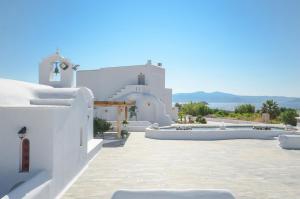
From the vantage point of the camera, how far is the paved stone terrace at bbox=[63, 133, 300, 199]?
10.7 metres

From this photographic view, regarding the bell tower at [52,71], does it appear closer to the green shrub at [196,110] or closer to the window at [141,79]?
the window at [141,79]

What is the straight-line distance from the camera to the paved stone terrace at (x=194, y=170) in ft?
35.1

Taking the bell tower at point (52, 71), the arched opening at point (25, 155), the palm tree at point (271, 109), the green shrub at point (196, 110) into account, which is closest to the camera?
the arched opening at point (25, 155)

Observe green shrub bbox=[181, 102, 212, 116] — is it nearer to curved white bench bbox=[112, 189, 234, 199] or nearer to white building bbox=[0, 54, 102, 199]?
white building bbox=[0, 54, 102, 199]

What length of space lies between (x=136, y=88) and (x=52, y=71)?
2102 cm

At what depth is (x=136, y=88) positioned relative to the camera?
37562mm

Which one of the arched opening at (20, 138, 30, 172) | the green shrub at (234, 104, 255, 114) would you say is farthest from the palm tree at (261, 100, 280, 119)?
the arched opening at (20, 138, 30, 172)

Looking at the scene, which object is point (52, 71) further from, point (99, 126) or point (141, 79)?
point (141, 79)

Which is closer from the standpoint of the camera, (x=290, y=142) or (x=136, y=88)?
(x=290, y=142)

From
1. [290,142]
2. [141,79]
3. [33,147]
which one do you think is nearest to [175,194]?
[33,147]

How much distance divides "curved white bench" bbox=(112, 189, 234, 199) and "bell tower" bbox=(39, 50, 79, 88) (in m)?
11.3

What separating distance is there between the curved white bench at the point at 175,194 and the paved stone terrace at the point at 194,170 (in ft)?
11.4

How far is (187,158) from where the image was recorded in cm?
1623

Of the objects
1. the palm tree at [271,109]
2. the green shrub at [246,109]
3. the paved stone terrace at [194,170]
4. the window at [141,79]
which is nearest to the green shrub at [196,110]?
the green shrub at [246,109]
